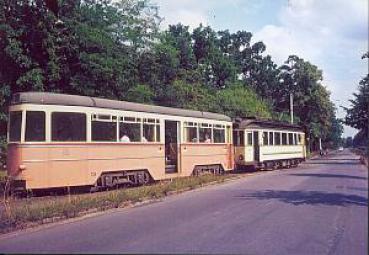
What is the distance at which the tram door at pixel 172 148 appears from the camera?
2097cm

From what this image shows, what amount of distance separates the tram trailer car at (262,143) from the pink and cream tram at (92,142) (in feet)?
24.4

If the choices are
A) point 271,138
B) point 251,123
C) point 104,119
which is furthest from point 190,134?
point 271,138

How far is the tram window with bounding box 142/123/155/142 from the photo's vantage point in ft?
62.3

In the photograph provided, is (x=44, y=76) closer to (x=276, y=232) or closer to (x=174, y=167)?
(x=174, y=167)

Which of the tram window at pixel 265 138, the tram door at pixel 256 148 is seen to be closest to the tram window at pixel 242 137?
the tram door at pixel 256 148

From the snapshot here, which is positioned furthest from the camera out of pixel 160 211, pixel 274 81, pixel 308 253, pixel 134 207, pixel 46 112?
pixel 274 81

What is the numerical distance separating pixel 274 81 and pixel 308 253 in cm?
6918

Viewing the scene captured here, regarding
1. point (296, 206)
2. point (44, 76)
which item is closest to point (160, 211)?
point (296, 206)

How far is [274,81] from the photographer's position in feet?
246

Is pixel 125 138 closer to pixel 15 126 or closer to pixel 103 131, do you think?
pixel 103 131

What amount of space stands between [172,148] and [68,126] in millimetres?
6226

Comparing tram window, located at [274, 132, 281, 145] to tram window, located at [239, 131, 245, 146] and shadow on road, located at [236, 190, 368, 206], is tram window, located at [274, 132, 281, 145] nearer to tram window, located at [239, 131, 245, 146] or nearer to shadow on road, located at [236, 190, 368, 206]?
tram window, located at [239, 131, 245, 146]

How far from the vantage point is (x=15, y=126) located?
50.2 feet

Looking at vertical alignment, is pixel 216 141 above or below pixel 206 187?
above
